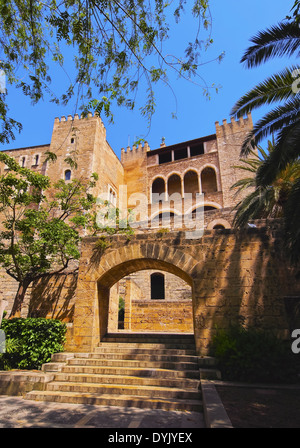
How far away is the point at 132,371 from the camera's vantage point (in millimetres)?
5809

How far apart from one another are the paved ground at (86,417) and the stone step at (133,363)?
1.68m

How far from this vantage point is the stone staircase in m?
4.70

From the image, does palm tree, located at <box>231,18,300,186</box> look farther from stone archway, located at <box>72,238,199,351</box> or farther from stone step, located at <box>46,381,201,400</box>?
stone step, located at <box>46,381,201,400</box>

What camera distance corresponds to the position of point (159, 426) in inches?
140

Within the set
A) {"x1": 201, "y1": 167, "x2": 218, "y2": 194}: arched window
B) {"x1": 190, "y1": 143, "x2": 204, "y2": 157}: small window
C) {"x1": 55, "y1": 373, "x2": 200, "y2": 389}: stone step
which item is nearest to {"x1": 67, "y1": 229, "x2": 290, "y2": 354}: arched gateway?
{"x1": 55, "y1": 373, "x2": 200, "y2": 389}: stone step

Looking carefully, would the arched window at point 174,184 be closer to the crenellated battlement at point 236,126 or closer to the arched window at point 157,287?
the crenellated battlement at point 236,126

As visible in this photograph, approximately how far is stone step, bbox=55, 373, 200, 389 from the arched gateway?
1.19m

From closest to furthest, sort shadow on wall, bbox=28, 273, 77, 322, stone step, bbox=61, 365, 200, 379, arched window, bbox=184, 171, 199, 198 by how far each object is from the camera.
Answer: stone step, bbox=61, 365, 200, 379
shadow on wall, bbox=28, 273, 77, 322
arched window, bbox=184, 171, 199, 198

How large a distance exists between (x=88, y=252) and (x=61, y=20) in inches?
219

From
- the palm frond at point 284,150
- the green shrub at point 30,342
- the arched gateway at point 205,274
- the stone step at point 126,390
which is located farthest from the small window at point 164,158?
the stone step at point 126,390

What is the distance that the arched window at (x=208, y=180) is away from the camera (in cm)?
2712

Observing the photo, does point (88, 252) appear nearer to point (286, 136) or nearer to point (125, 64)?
point (125, 64)

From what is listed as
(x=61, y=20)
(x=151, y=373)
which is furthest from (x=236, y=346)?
(x=61, y=20)

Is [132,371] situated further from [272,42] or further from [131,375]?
[272,42]
